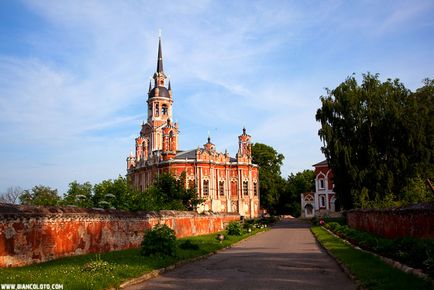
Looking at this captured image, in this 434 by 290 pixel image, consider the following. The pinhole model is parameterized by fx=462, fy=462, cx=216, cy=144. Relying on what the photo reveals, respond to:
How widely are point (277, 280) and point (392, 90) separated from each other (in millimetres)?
31145

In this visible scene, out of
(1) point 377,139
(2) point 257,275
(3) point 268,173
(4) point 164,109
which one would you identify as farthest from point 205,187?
(2) point 257,275

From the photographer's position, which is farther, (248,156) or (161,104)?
(161,104)

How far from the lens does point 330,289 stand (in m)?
9.96

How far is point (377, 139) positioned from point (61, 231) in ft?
94.2

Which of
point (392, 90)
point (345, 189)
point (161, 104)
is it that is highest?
point (161, 104)

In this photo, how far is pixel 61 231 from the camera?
15.0 m

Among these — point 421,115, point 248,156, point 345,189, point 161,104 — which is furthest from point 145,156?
point 421,115

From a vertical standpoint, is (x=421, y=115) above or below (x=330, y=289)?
above

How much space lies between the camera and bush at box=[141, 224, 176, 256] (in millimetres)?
15336

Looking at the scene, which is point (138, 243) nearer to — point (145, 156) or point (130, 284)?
point (130, 284)

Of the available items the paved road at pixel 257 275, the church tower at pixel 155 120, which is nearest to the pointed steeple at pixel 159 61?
the church tower at pixel 155 120

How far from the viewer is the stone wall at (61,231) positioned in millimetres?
12586

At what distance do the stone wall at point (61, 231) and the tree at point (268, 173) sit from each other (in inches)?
2362

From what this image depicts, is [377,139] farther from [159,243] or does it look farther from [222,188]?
[222,188]
